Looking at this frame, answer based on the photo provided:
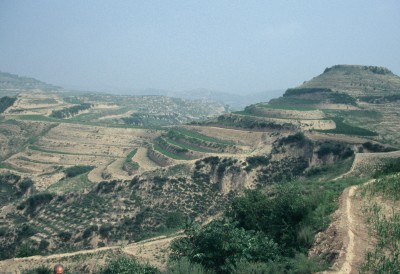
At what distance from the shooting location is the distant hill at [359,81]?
73.9 meters

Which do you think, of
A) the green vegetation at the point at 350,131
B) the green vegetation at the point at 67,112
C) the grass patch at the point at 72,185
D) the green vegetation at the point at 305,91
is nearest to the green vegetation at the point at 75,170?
the grass patch at the point at 72,185

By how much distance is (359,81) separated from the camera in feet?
262

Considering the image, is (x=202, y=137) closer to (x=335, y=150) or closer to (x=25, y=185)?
(x=335, y=150)

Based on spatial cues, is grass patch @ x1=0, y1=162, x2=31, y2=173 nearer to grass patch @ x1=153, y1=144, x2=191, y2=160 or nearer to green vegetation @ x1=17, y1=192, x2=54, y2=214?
green vegetation @ x1=17, y1=192, x2=54, y2=214

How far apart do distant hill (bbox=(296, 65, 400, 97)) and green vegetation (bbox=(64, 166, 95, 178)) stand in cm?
4903

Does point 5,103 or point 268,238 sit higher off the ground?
point 268,238

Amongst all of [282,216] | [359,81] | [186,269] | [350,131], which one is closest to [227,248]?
[186,269]

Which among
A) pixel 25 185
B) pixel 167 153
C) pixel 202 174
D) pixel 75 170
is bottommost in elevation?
pixel 25 185

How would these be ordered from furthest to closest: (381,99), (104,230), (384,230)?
(381,99) < (104,230) < (384,230)

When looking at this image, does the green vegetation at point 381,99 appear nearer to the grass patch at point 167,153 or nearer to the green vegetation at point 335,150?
the green vegetation at point 335,150

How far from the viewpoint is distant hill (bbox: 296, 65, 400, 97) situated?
73875mm

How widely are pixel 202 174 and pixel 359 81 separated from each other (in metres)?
50.9

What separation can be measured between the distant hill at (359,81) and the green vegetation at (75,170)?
4903 centimetres

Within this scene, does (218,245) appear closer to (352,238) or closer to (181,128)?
(352,238)
